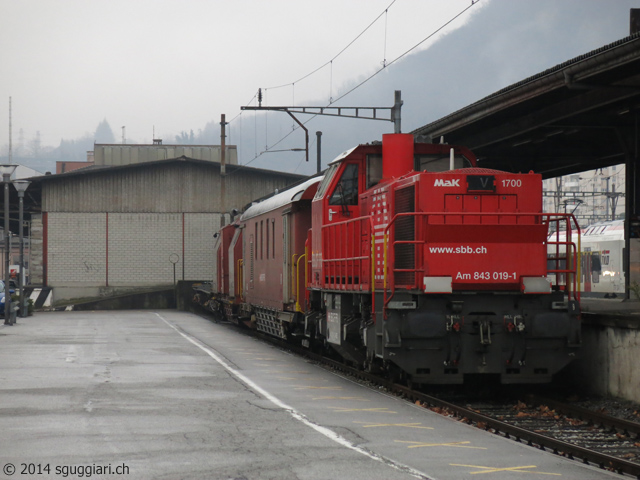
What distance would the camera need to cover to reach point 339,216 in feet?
48.3

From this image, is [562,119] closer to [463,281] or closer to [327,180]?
[327,180]

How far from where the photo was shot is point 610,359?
12.7 meters

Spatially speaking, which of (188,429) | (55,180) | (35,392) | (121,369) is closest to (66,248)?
(55,180)

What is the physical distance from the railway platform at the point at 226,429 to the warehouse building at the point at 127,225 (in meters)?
31.7

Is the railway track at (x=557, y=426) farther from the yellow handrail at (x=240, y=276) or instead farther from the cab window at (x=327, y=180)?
the yellow handrail at (x=240, y=276)

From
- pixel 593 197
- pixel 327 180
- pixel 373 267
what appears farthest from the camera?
pixel 593 197

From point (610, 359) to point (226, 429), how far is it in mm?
6547

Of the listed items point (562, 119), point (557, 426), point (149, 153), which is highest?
point (149, 153)

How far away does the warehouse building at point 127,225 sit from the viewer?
47250mm

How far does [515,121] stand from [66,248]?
34.1m

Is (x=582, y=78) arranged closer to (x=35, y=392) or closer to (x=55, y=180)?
(x=35, y=392)

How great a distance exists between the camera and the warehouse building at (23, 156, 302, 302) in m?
47.2

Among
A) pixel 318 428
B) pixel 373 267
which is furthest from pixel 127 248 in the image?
pixel 318 428

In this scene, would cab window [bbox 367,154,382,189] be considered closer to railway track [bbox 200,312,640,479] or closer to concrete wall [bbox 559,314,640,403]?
railway track [bbox 200,312,640,479]
